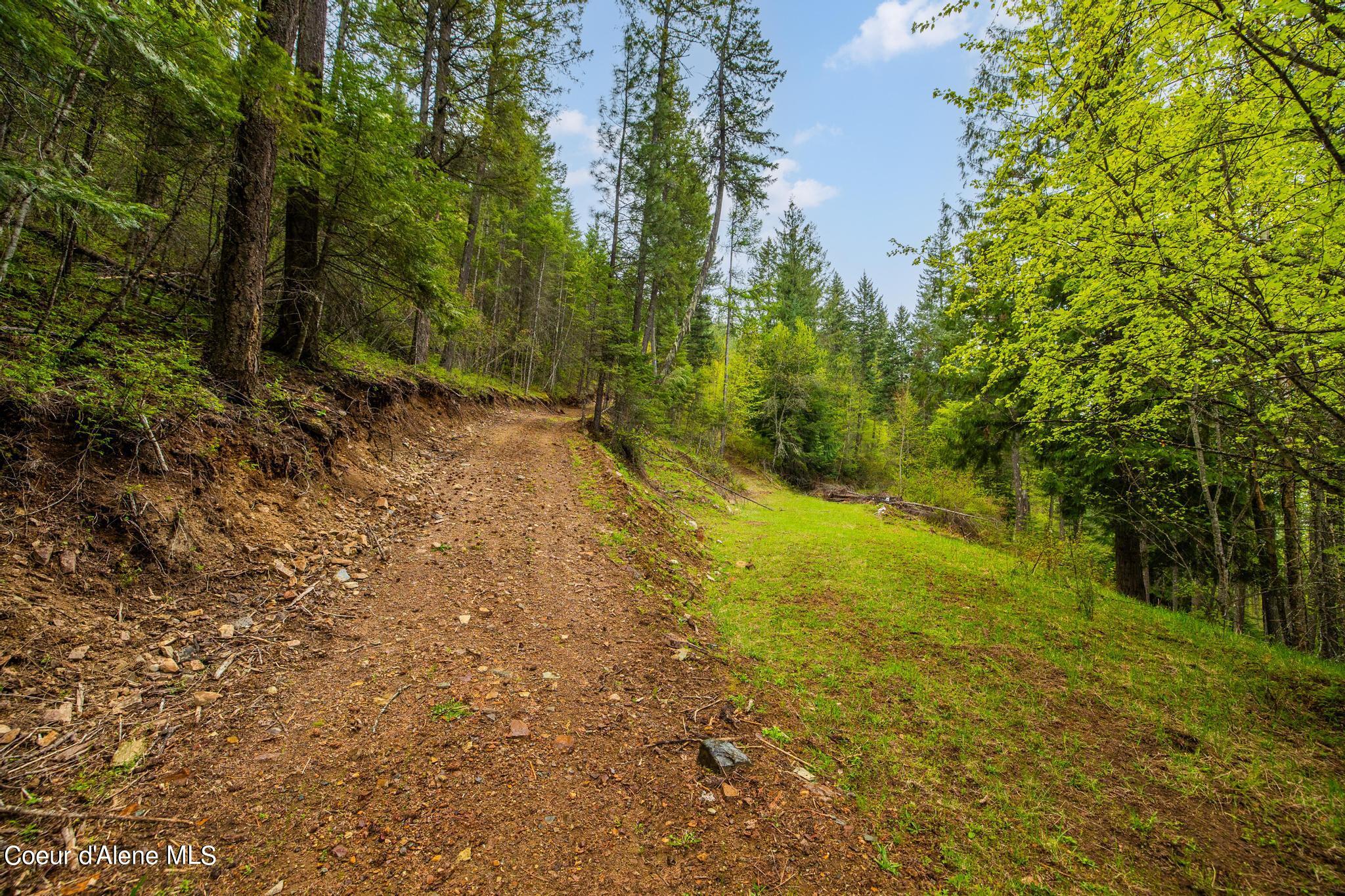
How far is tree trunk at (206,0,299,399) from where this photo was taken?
4672mm

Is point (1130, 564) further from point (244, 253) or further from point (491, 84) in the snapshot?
point (491, 84)

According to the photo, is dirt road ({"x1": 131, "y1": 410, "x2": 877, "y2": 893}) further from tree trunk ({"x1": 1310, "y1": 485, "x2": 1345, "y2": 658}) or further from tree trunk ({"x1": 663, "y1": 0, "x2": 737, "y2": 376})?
tree trunk ({"x1": 663, "y1": 0, "x2": 737, "y2": 376})

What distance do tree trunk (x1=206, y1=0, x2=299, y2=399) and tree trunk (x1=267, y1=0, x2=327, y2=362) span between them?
3.21 ft

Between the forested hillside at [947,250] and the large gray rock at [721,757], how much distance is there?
473 cm

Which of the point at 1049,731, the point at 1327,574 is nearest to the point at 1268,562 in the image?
the point at 1327,574

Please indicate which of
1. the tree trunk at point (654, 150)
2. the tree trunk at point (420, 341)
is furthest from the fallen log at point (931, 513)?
the tree trunk at point (420, 341)

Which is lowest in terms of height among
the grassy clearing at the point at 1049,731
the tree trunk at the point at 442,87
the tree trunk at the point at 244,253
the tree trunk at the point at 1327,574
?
the grassy clearing at the point at 1049,731

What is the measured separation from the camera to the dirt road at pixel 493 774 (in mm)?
2086

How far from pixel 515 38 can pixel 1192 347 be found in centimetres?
1366

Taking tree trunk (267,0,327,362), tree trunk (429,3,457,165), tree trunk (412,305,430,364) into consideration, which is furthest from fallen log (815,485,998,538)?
tree trunk (429,3,457,165)

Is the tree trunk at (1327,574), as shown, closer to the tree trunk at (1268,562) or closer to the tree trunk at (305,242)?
the tree trunk at (1268,562)

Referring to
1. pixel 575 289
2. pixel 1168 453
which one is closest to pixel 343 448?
pixel 1168 453

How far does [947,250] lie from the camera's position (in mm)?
7777

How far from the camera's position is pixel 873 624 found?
5441 mm
